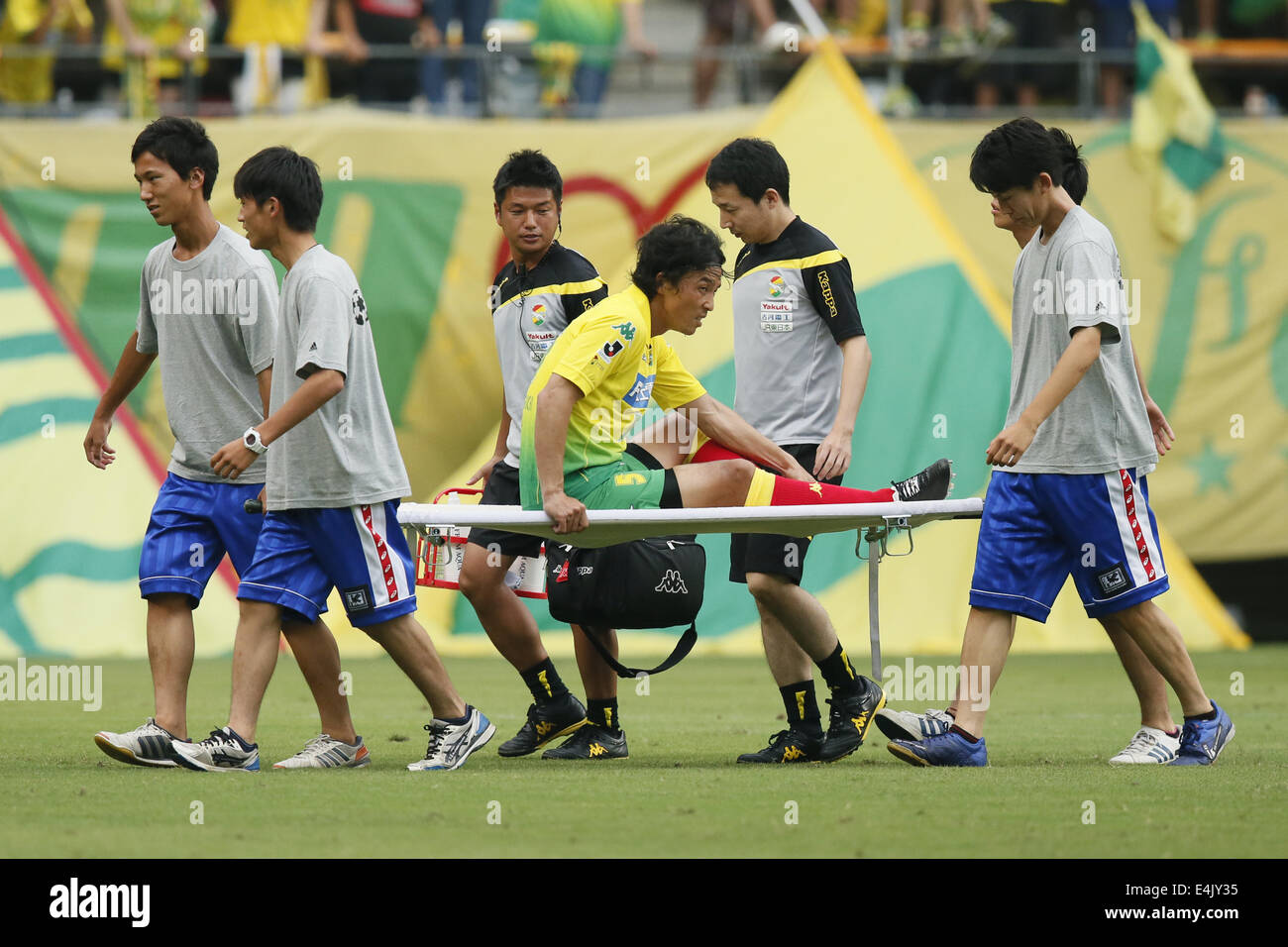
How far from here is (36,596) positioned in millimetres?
11055

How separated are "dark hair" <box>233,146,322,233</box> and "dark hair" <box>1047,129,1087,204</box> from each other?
2.46 meters

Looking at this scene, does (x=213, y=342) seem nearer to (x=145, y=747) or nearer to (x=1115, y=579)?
(x=145, y=747)

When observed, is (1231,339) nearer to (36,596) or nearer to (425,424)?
(425,424)

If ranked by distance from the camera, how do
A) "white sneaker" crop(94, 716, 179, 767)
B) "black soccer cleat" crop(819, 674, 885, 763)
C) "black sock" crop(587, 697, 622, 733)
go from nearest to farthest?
"white sneaker" crop(94, 716, 179, 767) < "black soccer cleat" crop(819, 674, 885, 763) < "black sock" crop(587, 697, 622, 733)

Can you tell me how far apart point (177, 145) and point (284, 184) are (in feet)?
1.40

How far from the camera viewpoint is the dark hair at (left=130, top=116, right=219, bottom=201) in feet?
19.4

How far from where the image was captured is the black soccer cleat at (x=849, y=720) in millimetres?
6223

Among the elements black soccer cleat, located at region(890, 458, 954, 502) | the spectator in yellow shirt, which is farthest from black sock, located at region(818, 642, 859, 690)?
the spectator in yellow shirt

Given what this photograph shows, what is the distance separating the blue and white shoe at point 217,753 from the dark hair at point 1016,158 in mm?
2982

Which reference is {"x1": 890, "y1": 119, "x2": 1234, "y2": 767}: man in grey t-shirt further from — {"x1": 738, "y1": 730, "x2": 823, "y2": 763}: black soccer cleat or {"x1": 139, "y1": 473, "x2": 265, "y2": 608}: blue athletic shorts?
{"x1": 139, "y1": 473, "x2": 265, "y2": 608}: blue athletic shorts

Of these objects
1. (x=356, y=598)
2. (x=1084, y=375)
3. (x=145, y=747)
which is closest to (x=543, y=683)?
(x=356, y=598)

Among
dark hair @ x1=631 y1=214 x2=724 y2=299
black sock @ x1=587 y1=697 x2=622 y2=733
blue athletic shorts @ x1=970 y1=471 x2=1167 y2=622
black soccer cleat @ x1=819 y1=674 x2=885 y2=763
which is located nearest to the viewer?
dark hair @ x1=631 y1=214 x2=724 y2=299

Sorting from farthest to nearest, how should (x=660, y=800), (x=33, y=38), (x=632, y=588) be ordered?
1. (x=33, y=38)
2. (x=632, y=588)
3. (x=660, y=800)

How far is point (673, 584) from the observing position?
6.02m
